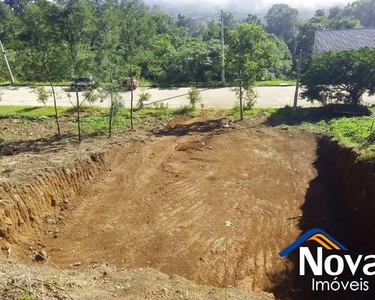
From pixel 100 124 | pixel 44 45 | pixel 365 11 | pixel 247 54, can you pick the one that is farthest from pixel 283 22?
pixel 44 45

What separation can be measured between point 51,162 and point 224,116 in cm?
1288

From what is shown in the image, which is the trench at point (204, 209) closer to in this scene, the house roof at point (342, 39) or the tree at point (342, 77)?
the tree at point (342, 77)

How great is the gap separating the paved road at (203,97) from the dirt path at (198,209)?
809cm

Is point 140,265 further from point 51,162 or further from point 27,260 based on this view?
point 51,162

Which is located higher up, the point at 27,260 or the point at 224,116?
the point at 224,116

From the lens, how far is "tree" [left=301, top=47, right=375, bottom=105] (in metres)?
21.9

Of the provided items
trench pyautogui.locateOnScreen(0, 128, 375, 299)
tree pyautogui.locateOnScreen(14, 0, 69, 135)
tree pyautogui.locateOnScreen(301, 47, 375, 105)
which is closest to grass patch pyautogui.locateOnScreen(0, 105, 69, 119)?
tree pyautogui.locateOnScreen(14, 0, 69, 135)

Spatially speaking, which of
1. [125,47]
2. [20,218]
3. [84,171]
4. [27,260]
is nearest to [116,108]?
[125,47]

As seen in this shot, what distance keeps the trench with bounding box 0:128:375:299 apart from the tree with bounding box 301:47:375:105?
19.4 feet

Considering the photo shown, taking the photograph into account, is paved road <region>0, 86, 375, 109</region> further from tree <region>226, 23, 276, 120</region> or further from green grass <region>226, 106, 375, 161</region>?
tree <region>226, 23, 276, 120</region>

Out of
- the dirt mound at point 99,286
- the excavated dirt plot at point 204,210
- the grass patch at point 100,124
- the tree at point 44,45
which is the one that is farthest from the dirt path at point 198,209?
the tree at point 44,45

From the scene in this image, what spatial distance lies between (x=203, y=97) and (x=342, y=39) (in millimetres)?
17182

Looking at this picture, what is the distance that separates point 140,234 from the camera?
12367mm

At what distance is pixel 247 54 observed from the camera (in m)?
21.2
